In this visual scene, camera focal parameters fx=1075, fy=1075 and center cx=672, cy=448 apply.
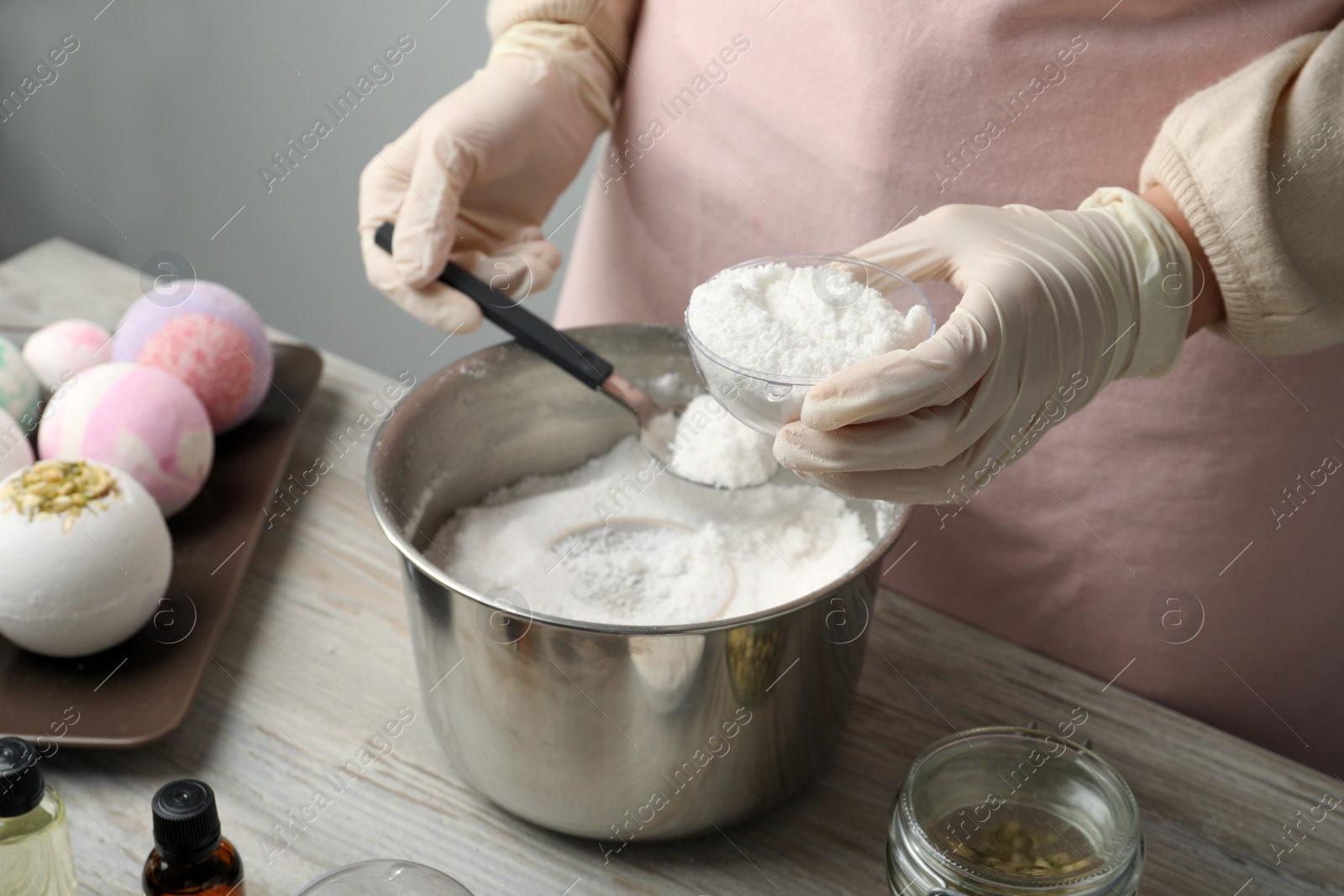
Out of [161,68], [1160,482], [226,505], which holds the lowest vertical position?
[1160,482]

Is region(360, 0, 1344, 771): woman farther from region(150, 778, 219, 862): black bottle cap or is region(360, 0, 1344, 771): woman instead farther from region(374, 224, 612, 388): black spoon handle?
region(150, 778, 219, 862): black bottle cap

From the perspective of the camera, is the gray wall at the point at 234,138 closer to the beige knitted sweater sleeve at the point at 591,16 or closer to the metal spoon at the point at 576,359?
the beige knitted sweater sleeve at the point at 591,16

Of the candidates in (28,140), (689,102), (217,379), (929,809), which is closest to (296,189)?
(28,140)

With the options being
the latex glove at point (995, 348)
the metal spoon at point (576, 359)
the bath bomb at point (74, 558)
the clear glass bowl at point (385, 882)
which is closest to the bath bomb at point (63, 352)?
the bath bomb at point (74, 558)

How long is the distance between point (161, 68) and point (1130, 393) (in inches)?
81.0

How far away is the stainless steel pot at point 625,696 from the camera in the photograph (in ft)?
2.14

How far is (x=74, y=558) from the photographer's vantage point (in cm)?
82

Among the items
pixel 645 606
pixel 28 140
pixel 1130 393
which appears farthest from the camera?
pixel 28 140

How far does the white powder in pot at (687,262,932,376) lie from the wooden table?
0.35 metres

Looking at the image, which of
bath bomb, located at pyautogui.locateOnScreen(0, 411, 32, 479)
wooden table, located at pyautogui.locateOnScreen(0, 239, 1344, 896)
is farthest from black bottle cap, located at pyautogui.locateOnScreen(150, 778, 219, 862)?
bath bomb, located at pyautogui.locateOnScreen(0, 411, 32, 479)

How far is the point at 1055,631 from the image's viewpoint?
3.35 ft

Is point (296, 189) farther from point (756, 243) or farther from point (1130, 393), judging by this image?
point (1130, 393)

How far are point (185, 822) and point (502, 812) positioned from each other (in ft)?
0.83

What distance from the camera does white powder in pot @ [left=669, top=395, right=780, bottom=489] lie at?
91 centimetres
